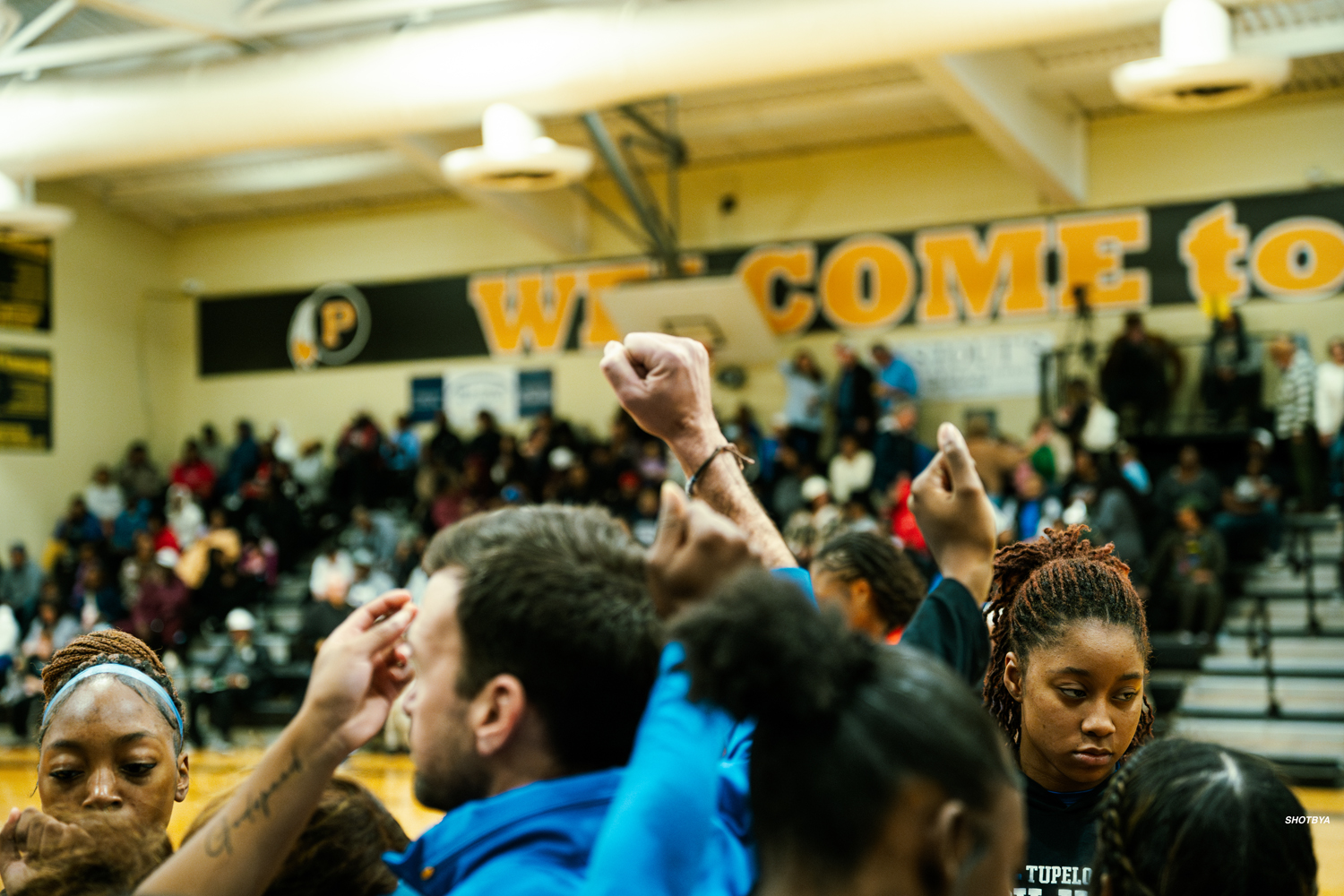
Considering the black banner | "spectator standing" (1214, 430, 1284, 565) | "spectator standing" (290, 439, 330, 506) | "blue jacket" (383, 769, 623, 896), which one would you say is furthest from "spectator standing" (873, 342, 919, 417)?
"blue jacket" (383, 769, 623, 896)

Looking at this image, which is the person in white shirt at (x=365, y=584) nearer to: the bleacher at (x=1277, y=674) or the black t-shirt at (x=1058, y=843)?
the bleacher at (x=1277, y=674)

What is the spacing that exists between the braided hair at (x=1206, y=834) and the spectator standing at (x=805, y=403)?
13795 mm

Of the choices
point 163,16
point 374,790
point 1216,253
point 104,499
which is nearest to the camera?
point 374,790

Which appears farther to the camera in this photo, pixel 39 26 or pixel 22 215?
pixel 22 215

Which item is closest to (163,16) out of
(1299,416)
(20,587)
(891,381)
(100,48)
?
(100,48)

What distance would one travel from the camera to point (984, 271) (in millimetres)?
15484

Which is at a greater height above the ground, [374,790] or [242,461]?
[242,461]

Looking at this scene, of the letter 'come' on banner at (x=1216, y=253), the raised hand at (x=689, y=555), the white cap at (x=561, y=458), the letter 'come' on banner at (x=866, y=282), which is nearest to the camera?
the raised hand at (x=689, y=555)

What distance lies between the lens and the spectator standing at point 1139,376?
1371 cm

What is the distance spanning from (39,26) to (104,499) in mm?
7729

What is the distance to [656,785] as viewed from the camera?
4.10 ft

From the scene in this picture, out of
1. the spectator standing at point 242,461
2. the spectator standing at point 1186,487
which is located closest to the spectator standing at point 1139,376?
the spectator standing at point 1186,487

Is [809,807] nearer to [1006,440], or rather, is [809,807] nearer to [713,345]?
[1006,440]

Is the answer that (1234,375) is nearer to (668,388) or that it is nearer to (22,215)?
(22,215)
